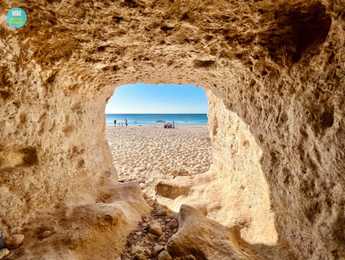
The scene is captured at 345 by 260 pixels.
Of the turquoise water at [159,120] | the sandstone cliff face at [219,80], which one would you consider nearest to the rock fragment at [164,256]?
the sandstone cliff face at [219,80]

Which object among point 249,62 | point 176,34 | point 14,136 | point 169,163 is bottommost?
point 169,163

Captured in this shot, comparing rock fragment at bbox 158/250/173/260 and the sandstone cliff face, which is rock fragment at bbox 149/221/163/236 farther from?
rock fragment at bbox 158/250/173/260

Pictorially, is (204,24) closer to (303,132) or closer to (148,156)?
(303,132)

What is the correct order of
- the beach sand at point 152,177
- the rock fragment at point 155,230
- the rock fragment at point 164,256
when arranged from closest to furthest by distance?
the rock fragment at point 164,256
the beach sand at point 152,177
the rock fragment at point 155,230

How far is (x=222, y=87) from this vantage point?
3078mm

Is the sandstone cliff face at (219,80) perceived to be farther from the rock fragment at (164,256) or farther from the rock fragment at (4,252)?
the rock fragment at (164,256)

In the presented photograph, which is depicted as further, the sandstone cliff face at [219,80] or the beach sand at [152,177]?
the beach sand at [152,177]

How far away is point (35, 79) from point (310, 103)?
225 cm

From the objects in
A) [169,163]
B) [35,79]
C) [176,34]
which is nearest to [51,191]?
[35,79]
